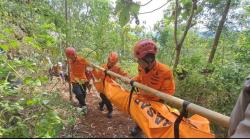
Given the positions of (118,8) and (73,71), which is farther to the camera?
(73,71)

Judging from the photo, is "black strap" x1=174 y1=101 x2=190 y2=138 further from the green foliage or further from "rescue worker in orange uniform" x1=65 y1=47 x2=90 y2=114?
"rescue worker in orange uniform" x1=65 y1=47 x2=90 y2=114

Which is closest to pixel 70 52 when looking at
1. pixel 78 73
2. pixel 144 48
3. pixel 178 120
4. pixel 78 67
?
pixel 78 67

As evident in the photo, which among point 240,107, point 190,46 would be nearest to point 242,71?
point 240,107

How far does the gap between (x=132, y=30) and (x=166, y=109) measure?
13.8m

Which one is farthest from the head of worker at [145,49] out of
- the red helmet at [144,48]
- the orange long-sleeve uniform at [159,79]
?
the orange long-sleeve uniform at [159,79]

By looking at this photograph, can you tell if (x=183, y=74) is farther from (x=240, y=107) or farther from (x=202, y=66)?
(x=240, y=107)

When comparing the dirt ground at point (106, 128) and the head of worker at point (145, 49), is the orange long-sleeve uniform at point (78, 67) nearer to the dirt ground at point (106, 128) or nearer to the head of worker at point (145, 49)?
the head of worker at point (145, 49)

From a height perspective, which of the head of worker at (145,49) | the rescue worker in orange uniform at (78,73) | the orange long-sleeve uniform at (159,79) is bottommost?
the rescue worker in orange uniform at (78,73)

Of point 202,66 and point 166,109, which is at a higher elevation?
point 166,109

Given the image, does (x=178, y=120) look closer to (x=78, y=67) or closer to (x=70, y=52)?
(x=70, y=52)

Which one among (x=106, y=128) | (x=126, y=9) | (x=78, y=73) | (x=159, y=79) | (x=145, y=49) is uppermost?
(x=126, y=9)

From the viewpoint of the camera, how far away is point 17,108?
243 centimetres

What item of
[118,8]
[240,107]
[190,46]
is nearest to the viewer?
[240,107]

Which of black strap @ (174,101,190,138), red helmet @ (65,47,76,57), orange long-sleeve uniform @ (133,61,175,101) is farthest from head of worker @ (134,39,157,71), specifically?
red helmet @ (65,47,76,57)
